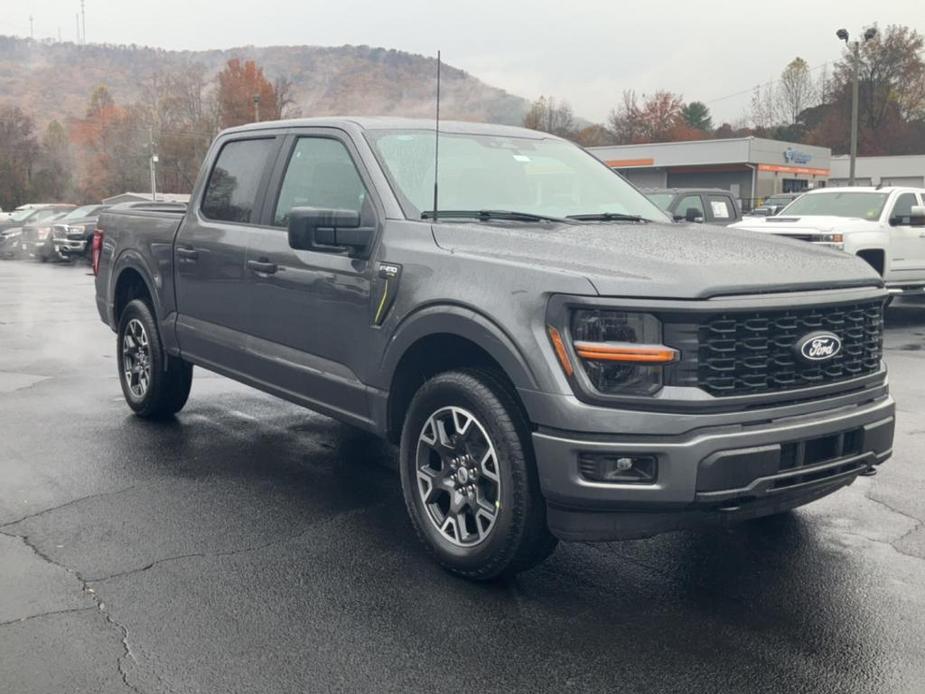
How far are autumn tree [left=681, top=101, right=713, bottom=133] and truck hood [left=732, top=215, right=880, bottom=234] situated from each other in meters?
92.0

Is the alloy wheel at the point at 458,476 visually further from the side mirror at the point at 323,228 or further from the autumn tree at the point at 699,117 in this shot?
the autumn tree at the point at 699,117

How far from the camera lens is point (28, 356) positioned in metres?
10.1

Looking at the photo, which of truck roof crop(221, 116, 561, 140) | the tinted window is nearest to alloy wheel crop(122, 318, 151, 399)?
the tinted window

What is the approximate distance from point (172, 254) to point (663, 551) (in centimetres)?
371

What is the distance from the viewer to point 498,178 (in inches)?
200

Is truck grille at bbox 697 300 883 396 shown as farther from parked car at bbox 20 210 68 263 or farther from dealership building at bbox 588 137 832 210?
dealership building at bbox 588 137 832 210

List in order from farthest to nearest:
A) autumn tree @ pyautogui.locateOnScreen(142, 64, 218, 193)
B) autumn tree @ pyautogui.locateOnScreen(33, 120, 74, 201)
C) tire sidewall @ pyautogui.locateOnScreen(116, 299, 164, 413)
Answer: autumn tree @ pyautogui.locateOnScreen(33, 120, 74, 201) < autumn tree @ pyautogui.locateOnScreen(142, 64, 218, 193) < tire sidewall @ pyautogui.locateOnScreen(116, 299, 164, 413)

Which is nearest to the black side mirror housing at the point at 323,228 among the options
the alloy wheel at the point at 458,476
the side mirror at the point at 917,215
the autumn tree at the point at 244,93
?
the alloy wheel at the point at 458,476

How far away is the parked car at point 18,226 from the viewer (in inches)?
1131

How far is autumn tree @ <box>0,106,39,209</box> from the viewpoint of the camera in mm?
81875

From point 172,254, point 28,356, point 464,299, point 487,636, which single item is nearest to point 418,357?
point 464,299

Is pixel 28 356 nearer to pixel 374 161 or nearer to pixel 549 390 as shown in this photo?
pixel 374 161

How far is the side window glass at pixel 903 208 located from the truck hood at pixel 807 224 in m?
0.31

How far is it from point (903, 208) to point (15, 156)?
85.9 meters
